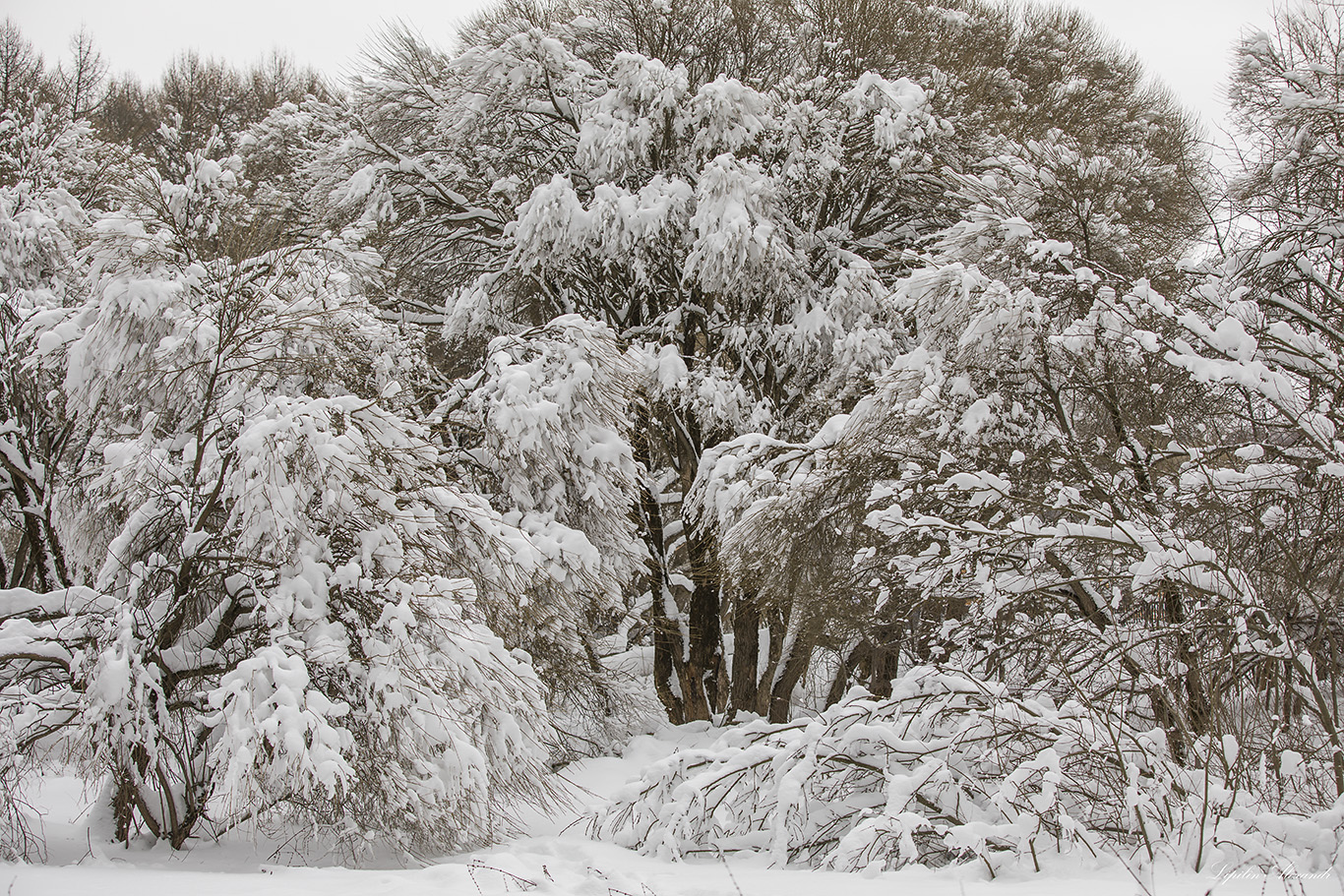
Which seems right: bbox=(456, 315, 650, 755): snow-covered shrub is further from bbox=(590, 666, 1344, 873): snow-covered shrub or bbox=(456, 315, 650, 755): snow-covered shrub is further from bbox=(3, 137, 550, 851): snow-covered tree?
bbox=(590, 666, 1344, 873): snow-covered shrub

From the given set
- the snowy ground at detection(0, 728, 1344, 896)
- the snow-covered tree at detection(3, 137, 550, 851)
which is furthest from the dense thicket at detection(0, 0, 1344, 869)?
the snowy ground at detection(0, 728, 1344, 896)

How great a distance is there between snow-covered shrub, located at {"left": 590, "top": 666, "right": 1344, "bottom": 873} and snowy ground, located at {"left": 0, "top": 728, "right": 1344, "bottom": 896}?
15cm

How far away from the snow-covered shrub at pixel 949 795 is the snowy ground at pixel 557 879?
0.15 m

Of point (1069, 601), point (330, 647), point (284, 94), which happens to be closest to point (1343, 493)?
point (1069, 601)

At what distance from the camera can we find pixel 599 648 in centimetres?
1004

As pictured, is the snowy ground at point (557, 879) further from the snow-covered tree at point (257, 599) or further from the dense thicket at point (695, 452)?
the snow-covered tree at point (257, 599)

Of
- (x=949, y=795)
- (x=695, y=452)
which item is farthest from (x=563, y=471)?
(x=949, y=795)

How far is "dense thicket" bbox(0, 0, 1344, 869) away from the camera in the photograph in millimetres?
4613

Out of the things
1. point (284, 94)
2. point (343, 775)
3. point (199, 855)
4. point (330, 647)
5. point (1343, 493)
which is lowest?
point (199, 855)

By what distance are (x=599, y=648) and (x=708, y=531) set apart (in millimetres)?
1857

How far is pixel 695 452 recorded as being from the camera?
1081 cm

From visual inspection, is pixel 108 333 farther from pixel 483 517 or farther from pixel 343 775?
pixel 343 775

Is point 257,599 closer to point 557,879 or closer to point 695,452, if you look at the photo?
point 557,879

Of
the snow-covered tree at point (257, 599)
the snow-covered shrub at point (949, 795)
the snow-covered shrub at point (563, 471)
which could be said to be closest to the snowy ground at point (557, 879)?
the snow-covered shrub at point (949, 795)
